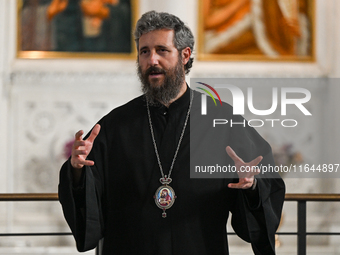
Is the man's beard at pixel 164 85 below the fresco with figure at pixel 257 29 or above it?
below

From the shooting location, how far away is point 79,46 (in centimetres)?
565

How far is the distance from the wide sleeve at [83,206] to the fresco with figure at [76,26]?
3.83m

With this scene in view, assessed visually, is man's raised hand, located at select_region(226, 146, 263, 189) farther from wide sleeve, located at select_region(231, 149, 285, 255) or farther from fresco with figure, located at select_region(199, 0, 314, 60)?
fresco with figure, located at select_region(199, 0, 314, 60)

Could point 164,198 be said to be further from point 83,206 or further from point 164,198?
point 83,206

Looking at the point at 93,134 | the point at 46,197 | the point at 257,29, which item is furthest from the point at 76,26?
the point at 93,134

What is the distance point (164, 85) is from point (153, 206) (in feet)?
1.89

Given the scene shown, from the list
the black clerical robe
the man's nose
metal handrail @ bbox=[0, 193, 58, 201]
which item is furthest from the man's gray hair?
metal handrail @ bbox=[0, 193, 58, 201]

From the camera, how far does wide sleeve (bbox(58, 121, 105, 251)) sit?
198cm

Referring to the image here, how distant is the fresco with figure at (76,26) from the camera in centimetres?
555

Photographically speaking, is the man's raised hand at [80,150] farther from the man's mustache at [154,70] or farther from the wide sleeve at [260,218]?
the wide sleeve at [260,218]

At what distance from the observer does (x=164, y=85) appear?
2131 mm

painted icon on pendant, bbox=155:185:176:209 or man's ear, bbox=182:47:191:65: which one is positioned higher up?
man's ear, bbox=182:47:191:65

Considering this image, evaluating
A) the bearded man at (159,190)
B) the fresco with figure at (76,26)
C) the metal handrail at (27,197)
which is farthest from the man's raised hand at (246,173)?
the fresco with figure at (76,26)

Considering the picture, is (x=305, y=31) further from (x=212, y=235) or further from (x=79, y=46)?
(x=212, y=235)
